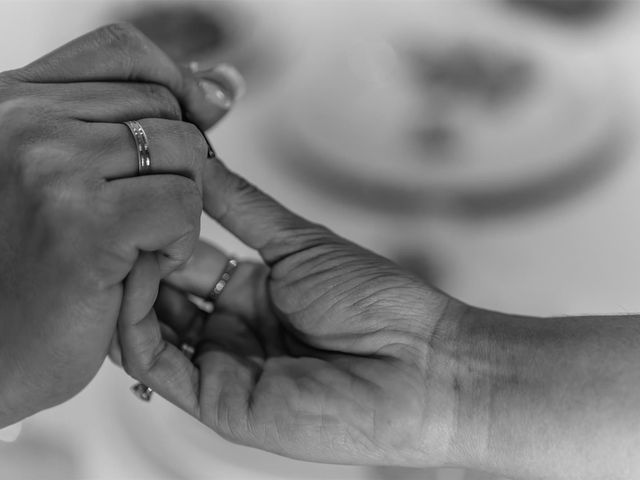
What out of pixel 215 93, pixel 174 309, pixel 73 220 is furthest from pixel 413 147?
pixel 73 220

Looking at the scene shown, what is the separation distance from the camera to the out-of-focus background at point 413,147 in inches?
34.0

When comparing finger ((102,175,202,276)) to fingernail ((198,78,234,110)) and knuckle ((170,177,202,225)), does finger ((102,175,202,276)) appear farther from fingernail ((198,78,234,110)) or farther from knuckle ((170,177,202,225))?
fingernail ((198,78,234,110))

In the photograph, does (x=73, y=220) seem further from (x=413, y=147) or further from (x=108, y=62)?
(x=413, y=147)

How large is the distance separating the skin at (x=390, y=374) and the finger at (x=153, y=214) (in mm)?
31

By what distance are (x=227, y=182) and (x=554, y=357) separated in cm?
35

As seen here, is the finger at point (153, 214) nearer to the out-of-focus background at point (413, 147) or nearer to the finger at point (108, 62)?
the finger at point (108, 62)

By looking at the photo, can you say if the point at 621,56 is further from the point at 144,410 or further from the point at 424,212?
the point at 144,410

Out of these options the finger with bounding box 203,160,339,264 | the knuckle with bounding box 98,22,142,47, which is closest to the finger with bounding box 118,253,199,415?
the finger with bounding box 203,160,339,264

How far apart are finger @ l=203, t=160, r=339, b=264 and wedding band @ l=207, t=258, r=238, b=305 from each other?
0.16 ft

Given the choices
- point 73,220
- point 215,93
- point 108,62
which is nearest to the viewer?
point 73,220

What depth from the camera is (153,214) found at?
0.65 m

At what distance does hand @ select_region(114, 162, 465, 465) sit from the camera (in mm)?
704

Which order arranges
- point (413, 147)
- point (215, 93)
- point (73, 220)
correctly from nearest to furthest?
point (73, 220) < point (215, 93) < point (413, 147)

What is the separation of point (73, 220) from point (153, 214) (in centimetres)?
6
